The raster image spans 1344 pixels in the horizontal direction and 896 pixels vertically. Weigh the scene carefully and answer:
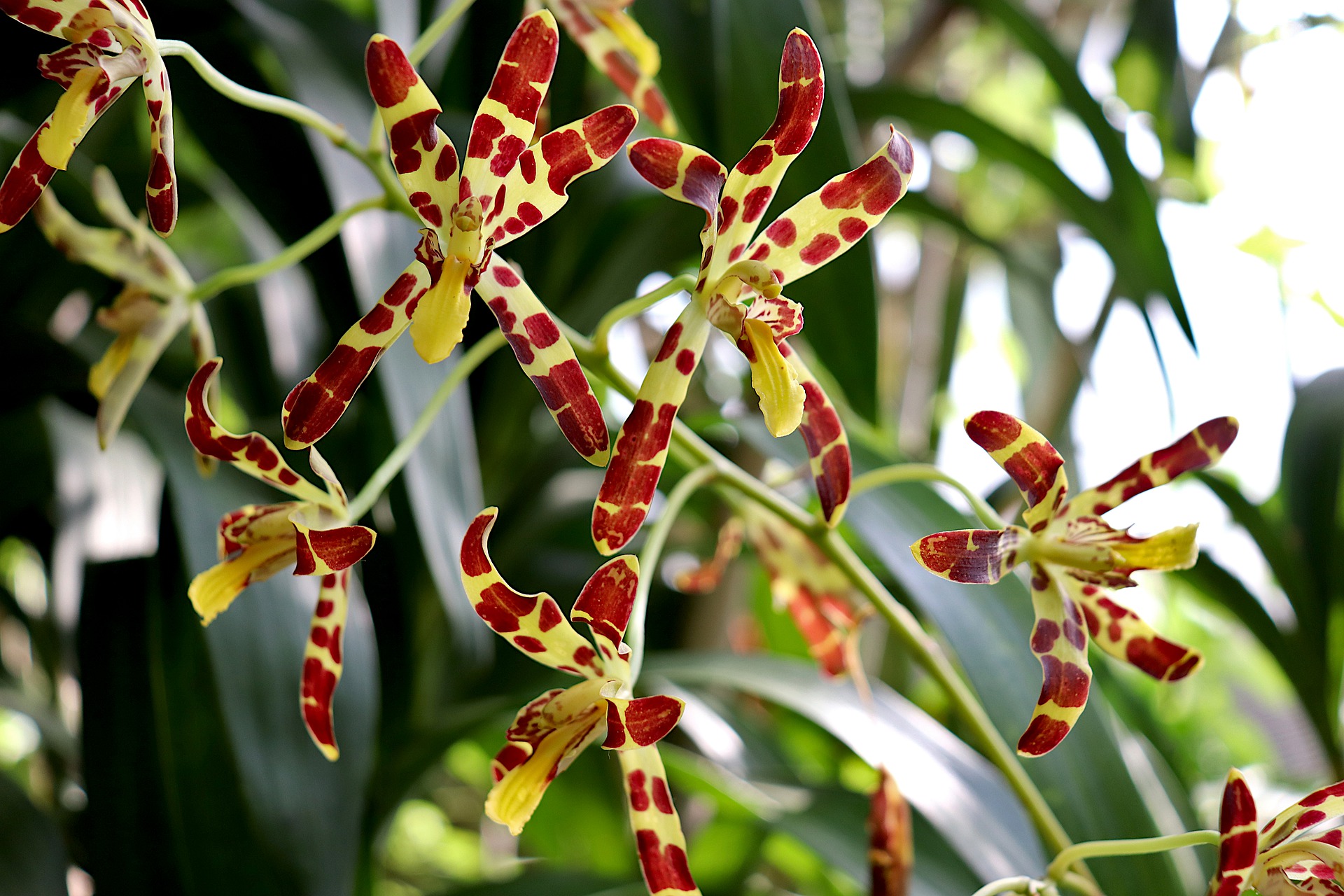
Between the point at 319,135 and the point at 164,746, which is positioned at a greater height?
the point at 319,135

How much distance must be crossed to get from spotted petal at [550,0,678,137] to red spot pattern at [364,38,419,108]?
9.2 inches

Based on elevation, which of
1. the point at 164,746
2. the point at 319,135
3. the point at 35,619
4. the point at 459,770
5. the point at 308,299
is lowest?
the point at 459,770

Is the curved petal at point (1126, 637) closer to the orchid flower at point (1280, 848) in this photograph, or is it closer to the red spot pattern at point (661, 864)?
the orchid flower at point (1280, 848)

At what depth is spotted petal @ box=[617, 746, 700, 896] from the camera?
332 mm

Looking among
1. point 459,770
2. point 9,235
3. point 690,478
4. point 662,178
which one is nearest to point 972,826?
point 690,478

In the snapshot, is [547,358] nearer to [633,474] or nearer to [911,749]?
[633,474]

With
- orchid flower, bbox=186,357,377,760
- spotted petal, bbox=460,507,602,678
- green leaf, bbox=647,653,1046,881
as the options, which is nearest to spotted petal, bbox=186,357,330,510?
orchid flower, bbox=186,357,377,760

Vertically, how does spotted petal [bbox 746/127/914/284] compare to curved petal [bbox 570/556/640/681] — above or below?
above

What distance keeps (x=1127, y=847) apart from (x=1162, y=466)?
0.48 ft

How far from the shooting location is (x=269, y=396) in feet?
2.94

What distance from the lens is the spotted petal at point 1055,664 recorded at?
0.34 metres

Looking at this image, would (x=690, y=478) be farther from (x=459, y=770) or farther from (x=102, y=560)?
(x=459, y=770)

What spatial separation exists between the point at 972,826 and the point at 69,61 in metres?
0.56

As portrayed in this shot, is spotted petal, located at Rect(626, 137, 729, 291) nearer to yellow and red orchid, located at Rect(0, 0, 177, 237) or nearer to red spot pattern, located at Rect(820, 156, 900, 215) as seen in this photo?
red spot pattern, located at Rect(820, 156, 900, 215)
